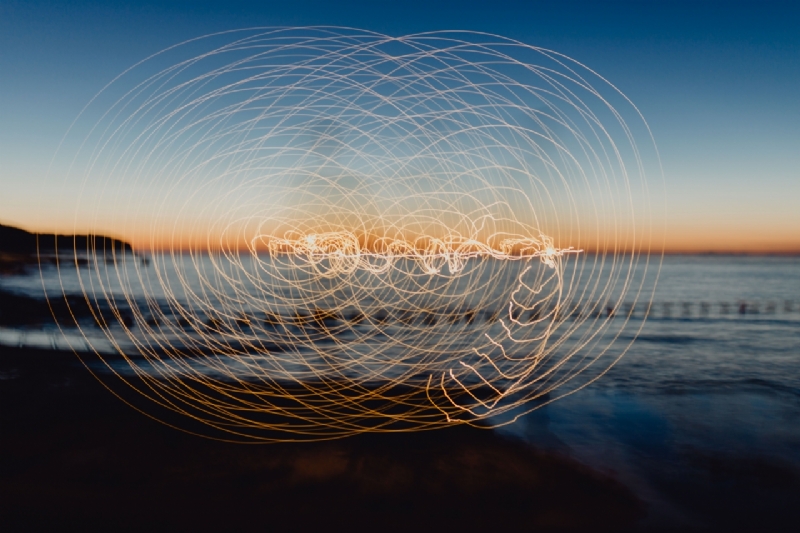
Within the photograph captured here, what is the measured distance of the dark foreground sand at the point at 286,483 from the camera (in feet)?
18.5

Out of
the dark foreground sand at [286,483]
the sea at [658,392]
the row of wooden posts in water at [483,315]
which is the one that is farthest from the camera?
the row of wooden posts in water at [483,315]

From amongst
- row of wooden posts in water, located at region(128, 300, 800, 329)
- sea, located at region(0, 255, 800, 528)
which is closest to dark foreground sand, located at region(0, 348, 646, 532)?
sea, located at region(0, 255, 800, 528)

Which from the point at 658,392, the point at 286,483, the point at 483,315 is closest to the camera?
the point at 286,483

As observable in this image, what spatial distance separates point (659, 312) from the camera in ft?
89.7

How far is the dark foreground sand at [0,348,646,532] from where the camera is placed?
563 cm

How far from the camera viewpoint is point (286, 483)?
6.43 meters

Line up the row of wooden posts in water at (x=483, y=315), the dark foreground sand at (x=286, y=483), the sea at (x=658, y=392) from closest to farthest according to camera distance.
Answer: the dark foreground sand at (x=286, y=483), the sea at (x=658, y=392), the row of wooden posts in water at (x=483, y=315)

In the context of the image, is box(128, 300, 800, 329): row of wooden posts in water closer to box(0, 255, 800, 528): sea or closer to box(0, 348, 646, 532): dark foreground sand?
box(0, 255, 800, 528): sea

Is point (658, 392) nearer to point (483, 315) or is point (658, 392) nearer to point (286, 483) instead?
point (286, 483)

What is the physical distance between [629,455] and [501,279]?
1237 inches

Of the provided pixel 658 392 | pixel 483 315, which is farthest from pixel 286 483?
pixel 483 315

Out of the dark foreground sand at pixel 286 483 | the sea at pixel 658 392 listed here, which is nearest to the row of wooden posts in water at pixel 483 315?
the sea at pixel 658 392

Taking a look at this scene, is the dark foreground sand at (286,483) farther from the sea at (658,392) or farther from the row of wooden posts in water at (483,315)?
the row of wooden posts in water at (483,315)

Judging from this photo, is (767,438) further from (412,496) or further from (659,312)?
(659,312)
